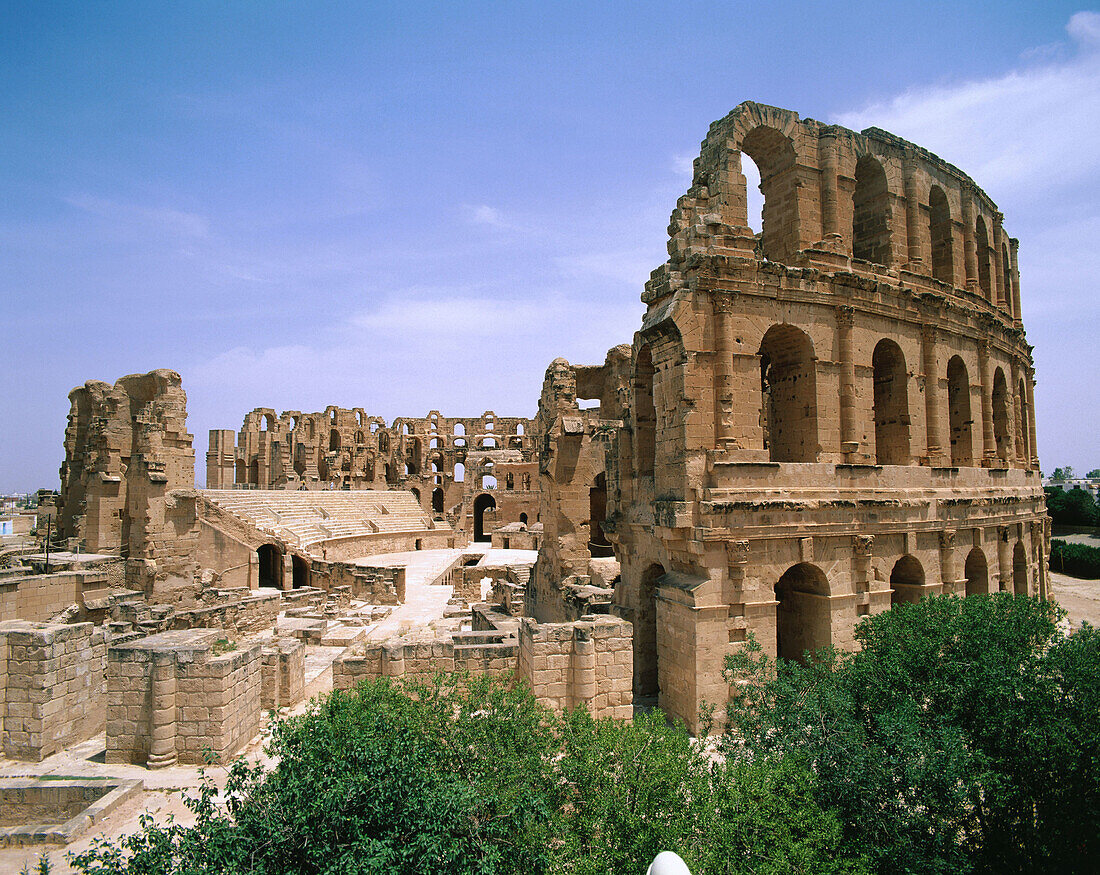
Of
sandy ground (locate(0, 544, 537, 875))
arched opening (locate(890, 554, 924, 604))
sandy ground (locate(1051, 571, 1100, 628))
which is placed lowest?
sandy ground (locate(1051, 571, 1100, 628))

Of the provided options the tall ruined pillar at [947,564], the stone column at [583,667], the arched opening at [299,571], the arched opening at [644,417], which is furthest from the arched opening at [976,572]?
the arched opening at [299,571]

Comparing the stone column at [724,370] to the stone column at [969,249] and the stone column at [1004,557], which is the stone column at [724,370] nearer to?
the stone column at [969,249]

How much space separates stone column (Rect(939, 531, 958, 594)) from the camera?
15.5 m

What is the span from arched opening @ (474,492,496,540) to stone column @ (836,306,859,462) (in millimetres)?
42322

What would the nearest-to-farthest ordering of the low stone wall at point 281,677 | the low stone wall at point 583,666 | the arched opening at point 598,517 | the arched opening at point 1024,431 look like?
1. the low stone wall at point 583,666
2. the low stone wall at point 281,677
3. the arched opening at point 1024,431
4. the arched opening at point 598,517

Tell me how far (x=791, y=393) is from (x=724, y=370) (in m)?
3.24

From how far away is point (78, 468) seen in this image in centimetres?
2377

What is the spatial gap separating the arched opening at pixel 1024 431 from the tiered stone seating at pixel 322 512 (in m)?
31.3

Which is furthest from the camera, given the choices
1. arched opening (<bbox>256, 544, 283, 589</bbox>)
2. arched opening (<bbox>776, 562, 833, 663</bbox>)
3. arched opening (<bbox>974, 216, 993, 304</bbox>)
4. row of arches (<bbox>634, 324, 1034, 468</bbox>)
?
arched opening (<bbox>256, 544, 283, 589</bbox>)

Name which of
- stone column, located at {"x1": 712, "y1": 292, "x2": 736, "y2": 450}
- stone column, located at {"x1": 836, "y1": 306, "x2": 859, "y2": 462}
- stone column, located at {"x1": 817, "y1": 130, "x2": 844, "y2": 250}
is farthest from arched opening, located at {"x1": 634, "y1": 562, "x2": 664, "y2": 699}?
stone column, located at {"x1": 817, "y1": 130, "x2": 844, "y2": 250}

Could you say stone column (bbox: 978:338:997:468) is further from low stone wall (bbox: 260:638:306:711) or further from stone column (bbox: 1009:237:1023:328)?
low stone wall (bbox: 260:638:306:711)

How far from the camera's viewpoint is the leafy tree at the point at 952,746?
23.1ft

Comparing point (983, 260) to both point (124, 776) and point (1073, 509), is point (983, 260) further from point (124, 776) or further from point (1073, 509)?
point (1073, 509)

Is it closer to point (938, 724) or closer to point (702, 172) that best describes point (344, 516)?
point (702, 172)
